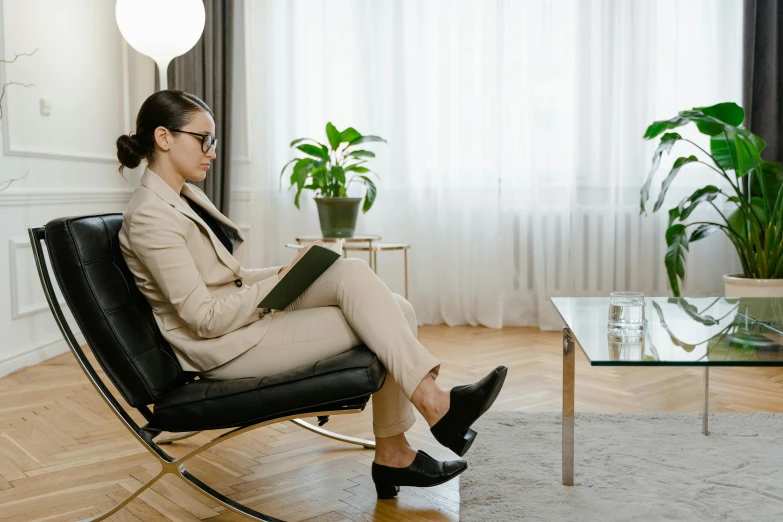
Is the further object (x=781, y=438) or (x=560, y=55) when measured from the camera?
(x=560, y=55)

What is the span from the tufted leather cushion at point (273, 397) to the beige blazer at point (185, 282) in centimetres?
15

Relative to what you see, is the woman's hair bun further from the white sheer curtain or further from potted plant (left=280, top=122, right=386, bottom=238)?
the white sheer curtain

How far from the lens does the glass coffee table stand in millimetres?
1757

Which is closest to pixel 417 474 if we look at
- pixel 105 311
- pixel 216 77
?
pixel 105 311

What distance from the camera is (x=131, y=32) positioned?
137 inches

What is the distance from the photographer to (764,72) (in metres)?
4.14

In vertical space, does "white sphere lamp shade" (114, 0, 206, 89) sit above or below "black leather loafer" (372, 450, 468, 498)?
above

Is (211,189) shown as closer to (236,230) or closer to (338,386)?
(236,230)

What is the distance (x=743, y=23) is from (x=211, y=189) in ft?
9.82

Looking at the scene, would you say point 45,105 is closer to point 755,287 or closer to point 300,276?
point 300,276

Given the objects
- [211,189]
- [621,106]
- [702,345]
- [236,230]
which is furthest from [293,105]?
[702,345]

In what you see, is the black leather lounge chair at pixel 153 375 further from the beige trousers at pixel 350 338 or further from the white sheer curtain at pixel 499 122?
the white sheer curtain at pixel 499 122

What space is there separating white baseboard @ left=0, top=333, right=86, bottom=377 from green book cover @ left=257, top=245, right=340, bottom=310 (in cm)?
199

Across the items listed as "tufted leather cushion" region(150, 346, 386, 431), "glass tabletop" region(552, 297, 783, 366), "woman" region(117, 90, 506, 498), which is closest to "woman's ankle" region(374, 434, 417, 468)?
"woman" region(117, 90, 506, 498)
